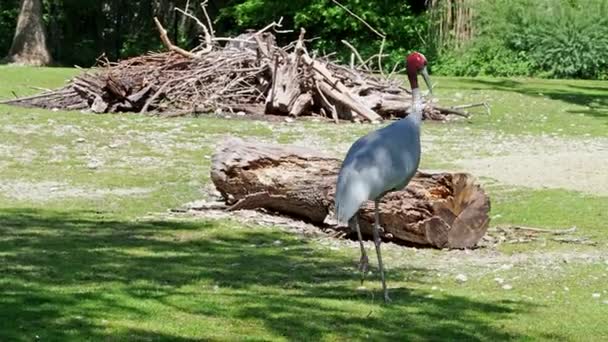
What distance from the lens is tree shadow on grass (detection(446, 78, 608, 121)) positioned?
1081 inches

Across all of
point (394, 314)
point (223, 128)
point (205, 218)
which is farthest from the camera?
point (223, 128)

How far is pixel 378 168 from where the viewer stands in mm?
9188

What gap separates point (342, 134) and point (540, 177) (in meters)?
5.53

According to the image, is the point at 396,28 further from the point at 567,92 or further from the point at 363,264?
the point at 363,264

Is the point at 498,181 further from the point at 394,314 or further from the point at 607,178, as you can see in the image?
the point at 394,314

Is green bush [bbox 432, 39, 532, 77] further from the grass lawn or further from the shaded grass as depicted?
the grass lawn

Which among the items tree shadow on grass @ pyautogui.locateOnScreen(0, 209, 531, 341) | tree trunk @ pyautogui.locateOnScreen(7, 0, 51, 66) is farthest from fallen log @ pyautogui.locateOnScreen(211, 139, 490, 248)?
tree trunk @ pyautogui.locateOnScreen(7, 0, 51, 66)

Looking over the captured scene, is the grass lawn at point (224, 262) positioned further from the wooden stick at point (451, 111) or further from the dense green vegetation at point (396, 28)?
the dense green vegetation at point (396, 28)

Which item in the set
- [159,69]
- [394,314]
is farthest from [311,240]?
[159,69]

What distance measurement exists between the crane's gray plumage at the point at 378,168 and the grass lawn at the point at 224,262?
73 centimetres

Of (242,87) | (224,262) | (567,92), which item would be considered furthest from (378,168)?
(567,92)

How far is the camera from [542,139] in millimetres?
21734

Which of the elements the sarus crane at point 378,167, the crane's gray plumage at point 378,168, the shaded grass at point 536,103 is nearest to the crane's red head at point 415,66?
the sarus crane at point 378,167

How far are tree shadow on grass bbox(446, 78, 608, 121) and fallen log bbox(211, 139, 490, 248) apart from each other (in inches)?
541
